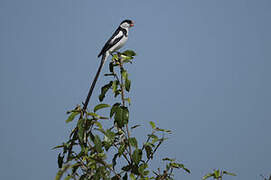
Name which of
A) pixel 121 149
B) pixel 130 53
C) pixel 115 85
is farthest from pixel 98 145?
pixel 130 53

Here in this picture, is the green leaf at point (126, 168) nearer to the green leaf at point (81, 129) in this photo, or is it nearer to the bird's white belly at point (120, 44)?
the green leaf at point (81, 129)

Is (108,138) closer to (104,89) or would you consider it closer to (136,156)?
(136,156)

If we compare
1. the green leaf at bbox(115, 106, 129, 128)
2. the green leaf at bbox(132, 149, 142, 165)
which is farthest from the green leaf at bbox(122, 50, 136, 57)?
the green leaf at bbox(132, 149, 142, 165)

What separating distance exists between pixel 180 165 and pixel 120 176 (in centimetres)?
56

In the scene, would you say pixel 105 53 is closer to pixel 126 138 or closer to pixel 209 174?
pixel 126 138

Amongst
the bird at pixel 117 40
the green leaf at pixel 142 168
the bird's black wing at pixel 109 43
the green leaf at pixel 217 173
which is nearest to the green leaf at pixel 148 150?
the green leaf at pixel 142 168

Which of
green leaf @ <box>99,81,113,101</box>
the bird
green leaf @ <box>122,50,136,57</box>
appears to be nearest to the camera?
green leaf @ <box>99,81,113,101</box>

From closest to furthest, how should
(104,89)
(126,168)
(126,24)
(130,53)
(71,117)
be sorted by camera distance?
(71,117) → (126,168) → (104,89) → (130,53) → (126,24)

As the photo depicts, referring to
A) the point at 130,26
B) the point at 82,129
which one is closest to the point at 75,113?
the point at 82,129

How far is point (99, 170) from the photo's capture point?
211 cm

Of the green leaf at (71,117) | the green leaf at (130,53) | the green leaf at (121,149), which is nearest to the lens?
the green leaf at (71,117)

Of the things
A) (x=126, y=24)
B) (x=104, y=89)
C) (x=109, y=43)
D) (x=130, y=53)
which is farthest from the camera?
(x=126, y=24)

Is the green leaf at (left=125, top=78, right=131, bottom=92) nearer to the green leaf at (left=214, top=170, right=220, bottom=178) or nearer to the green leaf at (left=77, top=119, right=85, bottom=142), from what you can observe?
the green leaf at (left=77, top=119, right=85, bottom=142)

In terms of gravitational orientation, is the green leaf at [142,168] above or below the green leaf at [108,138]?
below
